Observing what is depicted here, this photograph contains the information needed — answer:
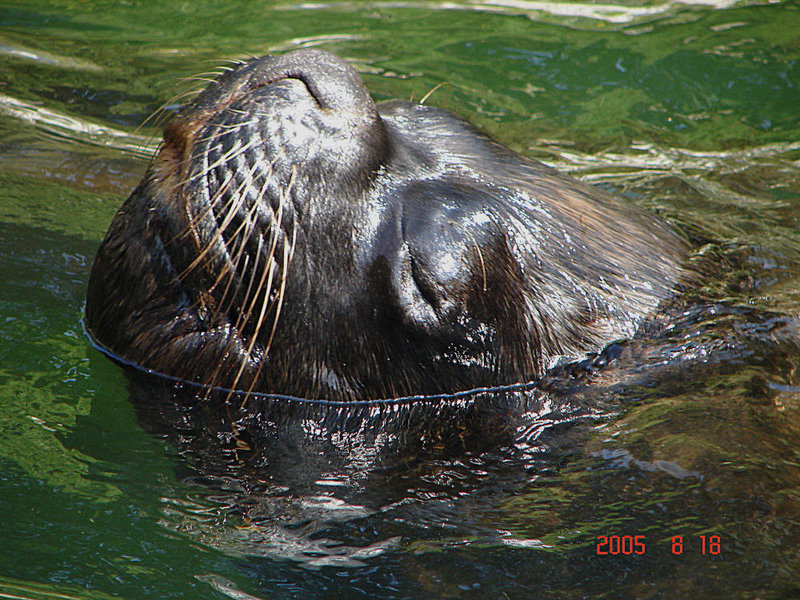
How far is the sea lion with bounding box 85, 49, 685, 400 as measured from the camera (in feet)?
10.8

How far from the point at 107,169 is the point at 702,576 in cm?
425

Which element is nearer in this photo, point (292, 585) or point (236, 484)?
point (292, 585)

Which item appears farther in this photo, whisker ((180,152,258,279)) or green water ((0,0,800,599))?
whisker ((180,152,258,279))

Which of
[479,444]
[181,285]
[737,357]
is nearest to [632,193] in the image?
[737,357]

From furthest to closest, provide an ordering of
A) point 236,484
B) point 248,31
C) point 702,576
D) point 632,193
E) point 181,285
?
1. point 248,31
2. point 632,193
3. point 181,285
4. point 236,484
5. point 702,576

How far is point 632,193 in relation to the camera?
5.58 metres

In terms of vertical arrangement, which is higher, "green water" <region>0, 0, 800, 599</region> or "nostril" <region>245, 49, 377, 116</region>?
"nostril" <region>245, 49, 377, 116</region>

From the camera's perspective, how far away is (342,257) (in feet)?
10.8

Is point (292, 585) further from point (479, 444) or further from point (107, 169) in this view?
point (107, 169)
